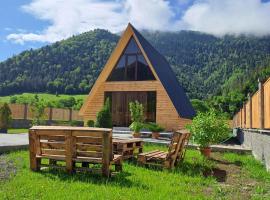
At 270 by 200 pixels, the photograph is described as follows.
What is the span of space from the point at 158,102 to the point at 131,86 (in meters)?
2.20

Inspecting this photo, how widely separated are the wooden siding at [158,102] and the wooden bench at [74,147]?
47.5 ft

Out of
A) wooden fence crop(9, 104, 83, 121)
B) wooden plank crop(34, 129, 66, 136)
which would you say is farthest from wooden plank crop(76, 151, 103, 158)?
wooden fence crop(9, 104, 83, 121)

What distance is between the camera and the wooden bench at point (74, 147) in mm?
7102

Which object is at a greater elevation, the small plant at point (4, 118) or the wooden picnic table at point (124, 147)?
the small plant at point (4, 118)

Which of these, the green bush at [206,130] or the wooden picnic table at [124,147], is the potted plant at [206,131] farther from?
the wooden picnic table at [124,147]

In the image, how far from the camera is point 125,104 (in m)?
24.0

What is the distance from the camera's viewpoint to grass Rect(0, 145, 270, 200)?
570 cm

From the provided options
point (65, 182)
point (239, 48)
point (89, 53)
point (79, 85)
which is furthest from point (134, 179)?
point (239, 48)

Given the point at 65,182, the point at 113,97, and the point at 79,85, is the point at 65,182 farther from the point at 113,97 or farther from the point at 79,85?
the point at 79,85

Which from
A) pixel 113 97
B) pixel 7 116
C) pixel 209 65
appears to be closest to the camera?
pixel 7 116

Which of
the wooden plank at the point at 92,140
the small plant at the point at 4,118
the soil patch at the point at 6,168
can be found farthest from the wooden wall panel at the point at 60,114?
the wooden plank at the point at 92,140

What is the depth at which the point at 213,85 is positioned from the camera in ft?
311

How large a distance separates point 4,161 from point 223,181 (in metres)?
5.01

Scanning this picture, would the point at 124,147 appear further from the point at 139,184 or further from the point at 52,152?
the point at 139,184
